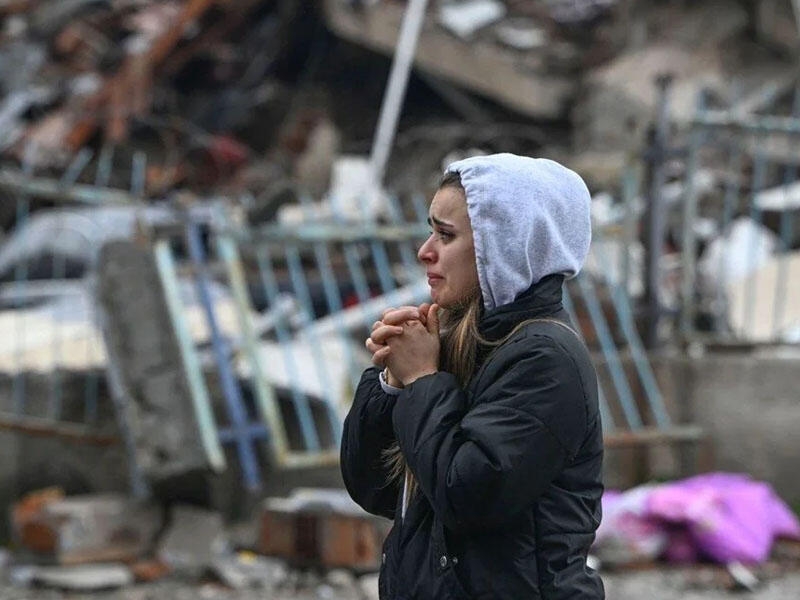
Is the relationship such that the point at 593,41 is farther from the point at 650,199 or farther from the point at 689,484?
the point at 689,484

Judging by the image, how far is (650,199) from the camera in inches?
221

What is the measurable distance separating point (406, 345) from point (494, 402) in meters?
0.20

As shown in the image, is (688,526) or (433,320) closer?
(433,320)

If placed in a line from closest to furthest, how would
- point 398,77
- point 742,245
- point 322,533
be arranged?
point 322,533 < point 742,245 < point 398,77

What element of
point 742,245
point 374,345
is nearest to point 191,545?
point 374,345

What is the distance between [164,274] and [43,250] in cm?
214

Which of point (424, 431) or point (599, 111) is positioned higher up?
point (599, 111)

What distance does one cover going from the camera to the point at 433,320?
201 centimetres

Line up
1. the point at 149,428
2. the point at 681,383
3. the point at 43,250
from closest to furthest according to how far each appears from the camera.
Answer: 1. the point at 149,428
2. the point at 681,383
3. the point at 43,250

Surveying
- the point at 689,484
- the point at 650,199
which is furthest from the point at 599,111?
the point at 689,484

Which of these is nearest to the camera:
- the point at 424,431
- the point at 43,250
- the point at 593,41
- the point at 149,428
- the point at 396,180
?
the point at 424,431

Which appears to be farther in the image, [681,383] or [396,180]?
[396,180]

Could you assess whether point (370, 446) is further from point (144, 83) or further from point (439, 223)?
point (144, 83)

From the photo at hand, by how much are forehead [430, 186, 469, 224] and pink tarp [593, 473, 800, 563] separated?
120 inches
